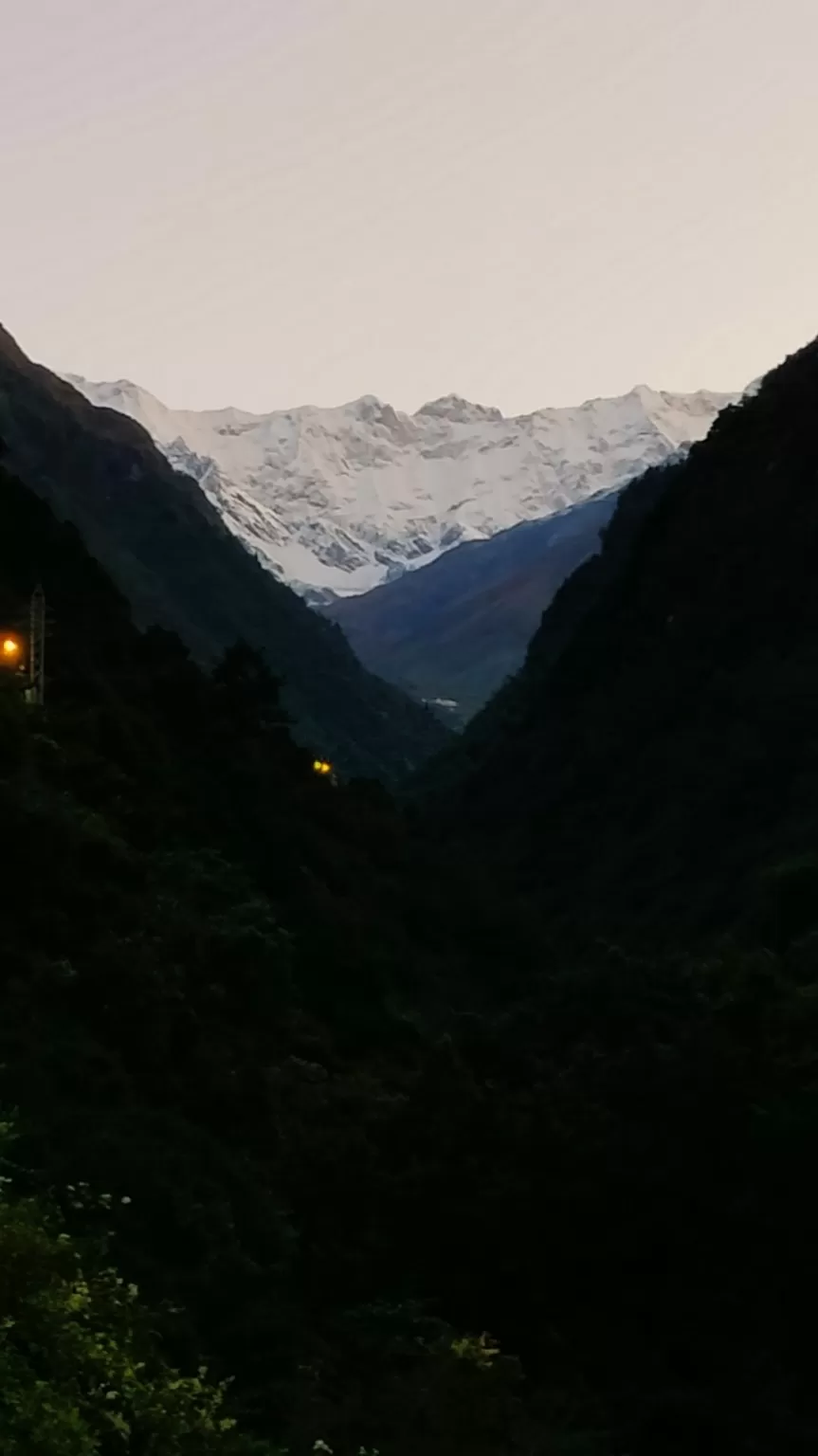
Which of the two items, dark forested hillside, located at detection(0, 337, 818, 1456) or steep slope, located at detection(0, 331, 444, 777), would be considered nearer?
dark forested hillside, located at detection(0, 337, 818, 1456)

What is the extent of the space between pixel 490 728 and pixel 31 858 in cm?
9681

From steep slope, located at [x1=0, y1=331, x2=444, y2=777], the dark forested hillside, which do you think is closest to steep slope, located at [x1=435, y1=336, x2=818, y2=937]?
the dark forested hillside

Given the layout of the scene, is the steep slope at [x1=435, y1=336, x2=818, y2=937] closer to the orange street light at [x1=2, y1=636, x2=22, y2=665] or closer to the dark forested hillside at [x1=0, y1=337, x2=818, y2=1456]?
the dark forested hillside at [x1=0, y1=337, x2=818, y2=1456]

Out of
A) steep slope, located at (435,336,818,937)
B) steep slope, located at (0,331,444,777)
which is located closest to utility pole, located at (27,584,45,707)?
steep slope, located at (435,336,818,937)

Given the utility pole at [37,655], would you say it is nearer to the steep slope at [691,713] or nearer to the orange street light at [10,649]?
the orange street light at [10,649]

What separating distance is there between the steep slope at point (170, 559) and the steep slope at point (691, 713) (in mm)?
50790

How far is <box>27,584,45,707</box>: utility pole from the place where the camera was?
4594cm

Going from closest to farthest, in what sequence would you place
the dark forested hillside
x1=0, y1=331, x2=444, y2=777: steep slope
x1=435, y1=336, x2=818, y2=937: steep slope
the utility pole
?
1. the dark forested hillside
2. the utility pole
3. x1=435, y1=336, x2=818, y2=937: steep slope
4. x1=0, y1=331, x2=444, y2=777: steep slope

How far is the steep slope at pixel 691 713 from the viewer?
64500 mm

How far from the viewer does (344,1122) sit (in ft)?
93.7

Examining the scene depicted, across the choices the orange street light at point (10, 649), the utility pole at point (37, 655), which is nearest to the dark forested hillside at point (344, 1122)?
the utility pole at point (37, 655)

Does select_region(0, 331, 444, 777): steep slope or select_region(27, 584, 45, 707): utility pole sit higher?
select_region(0, 331, 444, 777): steep slope

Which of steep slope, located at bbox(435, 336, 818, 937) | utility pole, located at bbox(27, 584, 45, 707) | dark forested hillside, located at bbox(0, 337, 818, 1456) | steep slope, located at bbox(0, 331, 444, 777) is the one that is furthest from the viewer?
steep slope, located at bbox(0, 331, 444, 777)

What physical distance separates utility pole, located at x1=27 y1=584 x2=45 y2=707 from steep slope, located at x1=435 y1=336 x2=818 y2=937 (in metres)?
25.1
